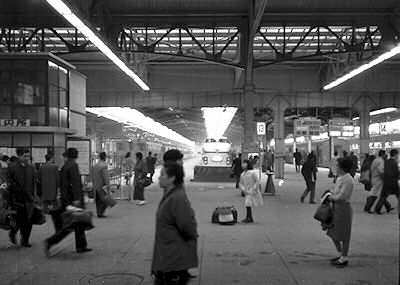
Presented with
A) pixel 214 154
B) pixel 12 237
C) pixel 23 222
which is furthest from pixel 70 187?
pixel 214 154

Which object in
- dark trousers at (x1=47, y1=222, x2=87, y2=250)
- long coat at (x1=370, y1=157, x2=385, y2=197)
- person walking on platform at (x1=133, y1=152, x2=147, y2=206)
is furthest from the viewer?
person walking on platform at (x1=133, y1=152, x2=147, y2=206)

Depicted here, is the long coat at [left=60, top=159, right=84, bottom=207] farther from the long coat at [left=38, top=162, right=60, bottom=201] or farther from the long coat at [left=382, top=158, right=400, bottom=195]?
the long coat at [left=382, top=158, right=400, bottom=195]

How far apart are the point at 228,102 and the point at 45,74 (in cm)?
1443

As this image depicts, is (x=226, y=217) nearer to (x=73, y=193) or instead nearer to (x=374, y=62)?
(x=73, y=193)

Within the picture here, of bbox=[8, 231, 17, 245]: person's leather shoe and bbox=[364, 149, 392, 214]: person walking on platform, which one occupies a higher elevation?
bbox=[364, 149, 392, 214]: person walking on platform

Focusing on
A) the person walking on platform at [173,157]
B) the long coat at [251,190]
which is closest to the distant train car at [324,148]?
the long coat at [251,190]

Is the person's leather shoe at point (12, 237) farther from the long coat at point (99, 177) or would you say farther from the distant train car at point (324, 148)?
the distant train car at point (324, 148)

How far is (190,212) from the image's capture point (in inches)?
178

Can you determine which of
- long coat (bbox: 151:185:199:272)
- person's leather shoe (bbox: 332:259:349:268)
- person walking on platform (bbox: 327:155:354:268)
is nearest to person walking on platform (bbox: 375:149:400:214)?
person walking on platform (bbox: 327:155:354:268)

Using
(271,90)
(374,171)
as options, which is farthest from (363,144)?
(374,171)

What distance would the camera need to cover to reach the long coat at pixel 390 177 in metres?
13.5

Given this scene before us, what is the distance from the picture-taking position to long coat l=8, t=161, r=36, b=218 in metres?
9.02

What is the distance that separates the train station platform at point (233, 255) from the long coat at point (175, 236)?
92.6 inches

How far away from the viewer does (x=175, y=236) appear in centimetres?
454
